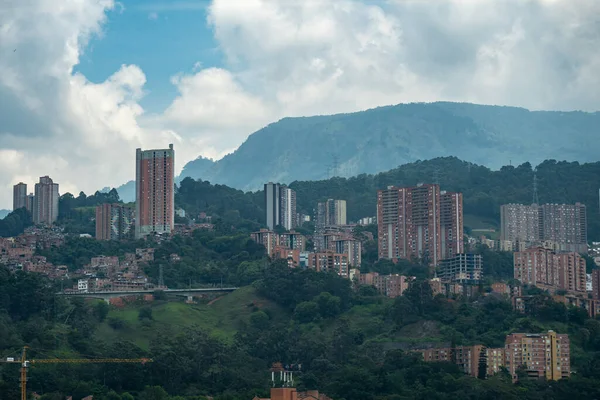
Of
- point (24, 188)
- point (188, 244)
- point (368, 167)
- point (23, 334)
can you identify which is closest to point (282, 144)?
point (368, 167)

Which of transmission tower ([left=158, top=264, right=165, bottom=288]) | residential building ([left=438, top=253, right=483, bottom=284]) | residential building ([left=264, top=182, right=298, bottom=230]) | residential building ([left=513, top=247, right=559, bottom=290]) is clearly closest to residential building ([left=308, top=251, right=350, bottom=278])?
residential building ([left=438, top=253, right=483, bottom=284])

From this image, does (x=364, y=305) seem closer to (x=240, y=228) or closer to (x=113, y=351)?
(x=113, y=351)

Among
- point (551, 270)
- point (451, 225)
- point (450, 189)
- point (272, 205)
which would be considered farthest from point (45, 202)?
point (551, 270)

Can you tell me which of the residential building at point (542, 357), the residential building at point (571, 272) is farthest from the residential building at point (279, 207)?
the residential building at point (542, 357)

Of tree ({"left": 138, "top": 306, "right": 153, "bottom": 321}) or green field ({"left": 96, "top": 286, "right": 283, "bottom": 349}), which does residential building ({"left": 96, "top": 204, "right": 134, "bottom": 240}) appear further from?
tree ({"left": 138, "top": 306, "right": 153, "bottom": 321})

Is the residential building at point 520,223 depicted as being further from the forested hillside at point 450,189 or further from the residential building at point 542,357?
the residential building at point 542,357
